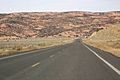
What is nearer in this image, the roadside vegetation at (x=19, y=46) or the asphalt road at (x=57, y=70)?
the asphalt road at (x=57, y=70)

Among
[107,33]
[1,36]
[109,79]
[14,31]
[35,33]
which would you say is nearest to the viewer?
[109,79]

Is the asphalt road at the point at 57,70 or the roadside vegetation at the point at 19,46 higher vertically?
the asphalt road at the point at 57,70

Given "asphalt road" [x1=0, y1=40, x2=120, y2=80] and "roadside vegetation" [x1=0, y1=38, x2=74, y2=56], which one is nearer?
"asphalt road" [x1=0, y1=40, x2=120, y2=80]

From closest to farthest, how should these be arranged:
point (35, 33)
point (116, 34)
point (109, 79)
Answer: point (109, 79), point (116, 34), point (35, 33)

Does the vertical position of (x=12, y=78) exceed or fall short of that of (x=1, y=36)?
it exceeds it

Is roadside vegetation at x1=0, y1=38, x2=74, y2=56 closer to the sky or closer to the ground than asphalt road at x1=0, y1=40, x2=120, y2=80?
closer to the ground

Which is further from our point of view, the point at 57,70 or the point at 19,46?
the point at 19,46

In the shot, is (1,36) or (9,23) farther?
(9,23)

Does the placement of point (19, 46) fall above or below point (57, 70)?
below

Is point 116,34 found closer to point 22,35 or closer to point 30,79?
point 22,35

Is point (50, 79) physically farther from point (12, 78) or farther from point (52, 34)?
point (52, 34)

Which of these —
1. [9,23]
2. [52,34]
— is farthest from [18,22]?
[52,34]

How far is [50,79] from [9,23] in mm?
179935

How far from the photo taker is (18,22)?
642ft
